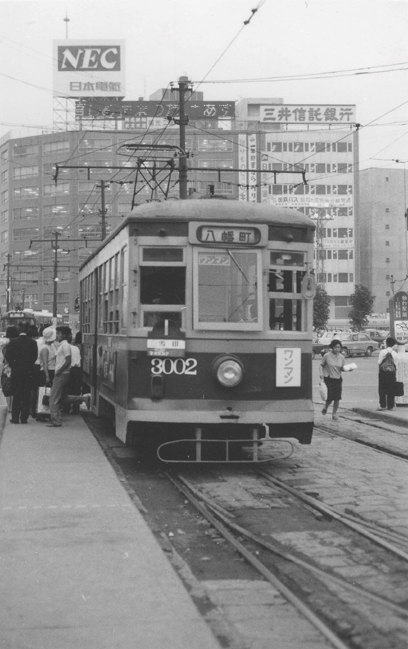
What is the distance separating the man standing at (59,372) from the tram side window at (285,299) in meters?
4.30

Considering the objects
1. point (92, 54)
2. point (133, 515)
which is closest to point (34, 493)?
point (133, 515)

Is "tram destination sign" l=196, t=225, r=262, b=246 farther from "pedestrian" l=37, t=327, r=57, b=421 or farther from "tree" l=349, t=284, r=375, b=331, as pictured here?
"tree" l=349, t=284, r=375, b=331

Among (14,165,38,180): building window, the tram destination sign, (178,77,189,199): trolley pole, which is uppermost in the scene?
(14,165,38,180): building window

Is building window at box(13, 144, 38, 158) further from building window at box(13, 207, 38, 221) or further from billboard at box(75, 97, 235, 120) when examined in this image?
billboard at box(75, 97, 235, 120)

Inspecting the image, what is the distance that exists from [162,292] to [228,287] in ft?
2.36

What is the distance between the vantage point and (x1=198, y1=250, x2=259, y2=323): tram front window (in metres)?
9.16

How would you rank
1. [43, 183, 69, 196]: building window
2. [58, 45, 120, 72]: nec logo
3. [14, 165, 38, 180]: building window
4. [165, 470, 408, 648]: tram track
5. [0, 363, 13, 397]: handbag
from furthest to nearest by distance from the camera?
[14, 165, 38, 180]: building window
[43, 183, 69, 196]: building window
[58, 45, 120, 72]: nec logo
[0, 363, 13, 397]: handbag
[165, 470, 408, 648]: tram track

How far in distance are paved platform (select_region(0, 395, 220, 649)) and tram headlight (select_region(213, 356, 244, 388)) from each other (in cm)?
156

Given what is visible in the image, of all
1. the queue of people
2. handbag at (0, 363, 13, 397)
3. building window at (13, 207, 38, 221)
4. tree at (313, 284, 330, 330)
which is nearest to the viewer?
the queue of people

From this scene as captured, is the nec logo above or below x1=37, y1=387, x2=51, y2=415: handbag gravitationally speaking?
above

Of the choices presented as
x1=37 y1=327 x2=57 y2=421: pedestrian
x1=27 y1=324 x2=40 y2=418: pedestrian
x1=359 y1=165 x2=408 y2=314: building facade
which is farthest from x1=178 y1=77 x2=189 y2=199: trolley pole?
x1=359 y1=165 x2=408 y2=314: building facade

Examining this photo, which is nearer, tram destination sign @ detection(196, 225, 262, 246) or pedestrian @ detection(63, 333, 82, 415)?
tram destination sign @ detection(196, 225, 262, 246)

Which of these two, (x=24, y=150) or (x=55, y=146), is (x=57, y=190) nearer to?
(x=55, y=146)

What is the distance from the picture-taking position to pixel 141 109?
267 ft
